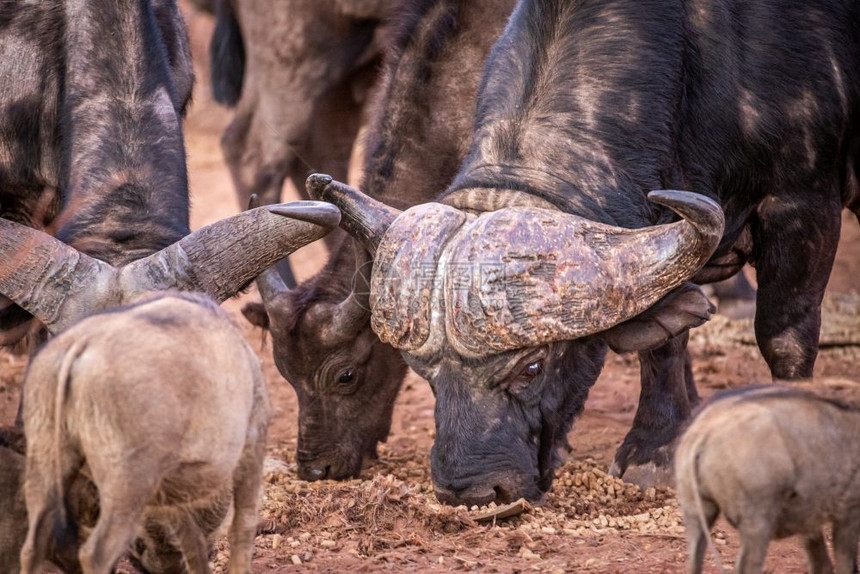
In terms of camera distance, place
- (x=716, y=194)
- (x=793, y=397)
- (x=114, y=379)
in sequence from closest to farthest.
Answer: (x=114, y=379), (x=793, y=397), (x=716, y=194)

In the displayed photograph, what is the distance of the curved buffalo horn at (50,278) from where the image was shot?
16.3 feet

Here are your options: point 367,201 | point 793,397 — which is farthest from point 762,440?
point 367,201

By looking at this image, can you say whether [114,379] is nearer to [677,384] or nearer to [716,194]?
[716,194]

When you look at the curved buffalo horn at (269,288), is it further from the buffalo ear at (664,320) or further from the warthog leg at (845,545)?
the warthog leg at (845,545)

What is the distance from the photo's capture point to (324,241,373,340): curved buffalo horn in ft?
21.4

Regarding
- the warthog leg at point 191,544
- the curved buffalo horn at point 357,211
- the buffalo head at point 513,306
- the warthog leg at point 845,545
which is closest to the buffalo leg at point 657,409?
the buffalo head at point 513,306

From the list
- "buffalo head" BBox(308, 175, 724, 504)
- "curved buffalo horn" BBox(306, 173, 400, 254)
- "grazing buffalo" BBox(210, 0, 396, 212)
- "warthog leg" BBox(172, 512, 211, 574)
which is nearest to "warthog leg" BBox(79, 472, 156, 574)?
"warthog leg" BBox(172, 512, 211, 574)

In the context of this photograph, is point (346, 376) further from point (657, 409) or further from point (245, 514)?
point (245, 514)

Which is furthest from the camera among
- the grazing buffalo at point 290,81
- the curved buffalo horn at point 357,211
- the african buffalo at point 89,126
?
the grazing buffalo at point 290,81

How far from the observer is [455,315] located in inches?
207

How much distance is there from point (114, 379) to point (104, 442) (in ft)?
0.59

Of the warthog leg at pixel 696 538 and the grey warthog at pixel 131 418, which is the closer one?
the grey warthog at pixel 131 418

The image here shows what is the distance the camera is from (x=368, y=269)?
6.34 m

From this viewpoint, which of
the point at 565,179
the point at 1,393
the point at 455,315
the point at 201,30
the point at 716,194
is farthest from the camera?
the point at 201,30
